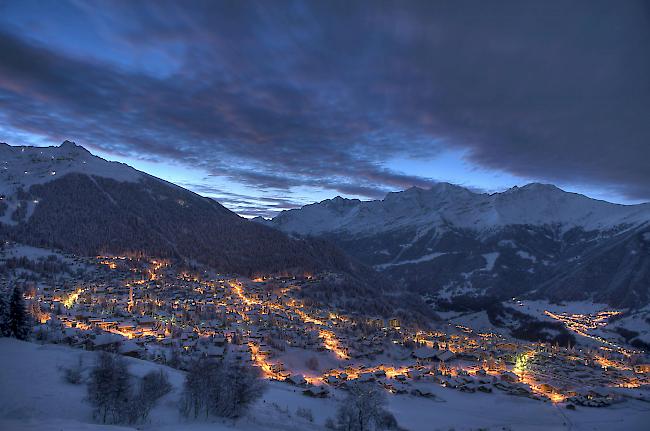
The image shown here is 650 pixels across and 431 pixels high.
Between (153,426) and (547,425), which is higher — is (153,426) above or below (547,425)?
above

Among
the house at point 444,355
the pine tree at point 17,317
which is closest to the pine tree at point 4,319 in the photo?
the pine tree at point 17,317

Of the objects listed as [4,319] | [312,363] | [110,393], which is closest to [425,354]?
[312,363]

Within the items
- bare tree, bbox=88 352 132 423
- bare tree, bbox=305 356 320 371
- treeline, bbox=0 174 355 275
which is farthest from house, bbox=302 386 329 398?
treeline, bbox=0 174 355 275

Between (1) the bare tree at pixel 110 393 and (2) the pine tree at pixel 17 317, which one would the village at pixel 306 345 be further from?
(1) the bare tree at pixel 110 393

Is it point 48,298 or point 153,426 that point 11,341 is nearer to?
point 153,426

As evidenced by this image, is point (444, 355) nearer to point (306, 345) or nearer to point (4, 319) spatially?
point (306, 345)

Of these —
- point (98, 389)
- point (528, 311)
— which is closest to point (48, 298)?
point (98, 389)

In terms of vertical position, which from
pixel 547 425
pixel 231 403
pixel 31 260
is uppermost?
pixel 31 260

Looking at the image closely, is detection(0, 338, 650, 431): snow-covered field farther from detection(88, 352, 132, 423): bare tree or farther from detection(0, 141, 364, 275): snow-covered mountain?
detection(0, 141, 364, 275): snow-covered mountain
